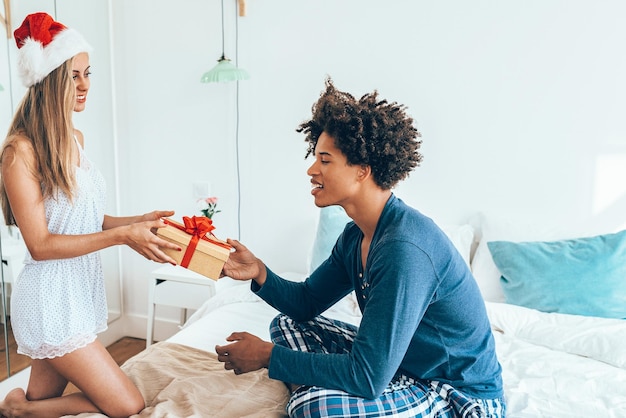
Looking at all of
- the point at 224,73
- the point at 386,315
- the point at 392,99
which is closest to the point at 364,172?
the point at 386,315

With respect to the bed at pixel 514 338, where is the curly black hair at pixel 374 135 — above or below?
above

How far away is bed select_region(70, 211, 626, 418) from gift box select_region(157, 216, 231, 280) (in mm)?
310

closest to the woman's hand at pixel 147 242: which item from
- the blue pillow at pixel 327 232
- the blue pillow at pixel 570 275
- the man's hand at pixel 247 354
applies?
the man's hand at pixel 247 354

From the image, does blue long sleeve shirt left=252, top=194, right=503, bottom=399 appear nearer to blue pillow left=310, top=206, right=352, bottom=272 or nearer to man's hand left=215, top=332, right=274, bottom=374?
man's hand left=215, top=332, right=274, bottom=374

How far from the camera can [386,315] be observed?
1.03 m

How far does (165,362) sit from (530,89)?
6.01 feet

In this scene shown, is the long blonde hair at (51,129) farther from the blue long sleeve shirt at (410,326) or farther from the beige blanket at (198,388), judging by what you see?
the blue long sleeve shirt at (410,326)

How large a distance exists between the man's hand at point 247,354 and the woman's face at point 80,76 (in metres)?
0.80

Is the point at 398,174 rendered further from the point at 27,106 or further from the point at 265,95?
the point at 265,95

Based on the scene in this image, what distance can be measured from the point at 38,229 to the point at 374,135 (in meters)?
0.88

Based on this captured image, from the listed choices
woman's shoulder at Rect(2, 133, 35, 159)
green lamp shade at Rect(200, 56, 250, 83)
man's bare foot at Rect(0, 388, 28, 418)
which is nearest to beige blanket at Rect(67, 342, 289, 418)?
man's bare foot at Rect(0, 388, 28, 418)

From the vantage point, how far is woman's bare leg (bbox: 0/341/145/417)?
127 centimetres

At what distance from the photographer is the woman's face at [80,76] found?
1364 mm

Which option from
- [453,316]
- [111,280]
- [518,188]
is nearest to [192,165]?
[111,280]
